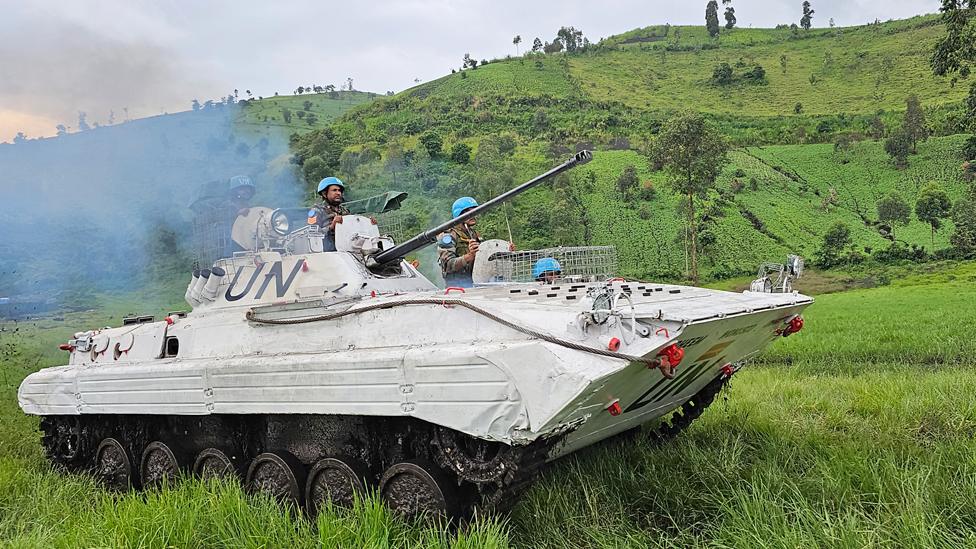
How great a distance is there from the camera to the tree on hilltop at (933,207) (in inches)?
1332

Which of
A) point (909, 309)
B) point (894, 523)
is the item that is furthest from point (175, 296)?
point (909, 309)

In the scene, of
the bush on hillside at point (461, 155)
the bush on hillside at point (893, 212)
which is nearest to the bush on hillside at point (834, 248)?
the bush on hillside at point (893, 212)

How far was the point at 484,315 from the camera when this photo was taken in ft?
15.4

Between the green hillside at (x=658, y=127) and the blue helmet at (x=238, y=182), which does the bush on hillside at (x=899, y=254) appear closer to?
the green hillside at (x=658, y=127)

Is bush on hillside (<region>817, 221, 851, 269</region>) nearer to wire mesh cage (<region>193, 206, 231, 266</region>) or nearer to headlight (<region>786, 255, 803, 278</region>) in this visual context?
headlight (<region>786, 255, 803, 278</region>)

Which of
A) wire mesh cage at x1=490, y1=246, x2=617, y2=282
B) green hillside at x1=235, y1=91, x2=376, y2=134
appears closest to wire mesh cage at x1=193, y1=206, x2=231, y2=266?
wire mesh cage at x1=490, y1=246, x2=617, y2=282

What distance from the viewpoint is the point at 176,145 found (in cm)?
1200

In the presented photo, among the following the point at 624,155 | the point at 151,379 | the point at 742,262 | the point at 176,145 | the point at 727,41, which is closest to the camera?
the point at 151,379

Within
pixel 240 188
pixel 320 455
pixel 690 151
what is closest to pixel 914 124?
pixel 690 151

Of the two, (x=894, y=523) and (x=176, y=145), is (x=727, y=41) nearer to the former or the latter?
(x=176, y=145)

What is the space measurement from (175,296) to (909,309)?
1721 cm

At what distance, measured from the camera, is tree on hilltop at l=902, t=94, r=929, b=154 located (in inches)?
1614

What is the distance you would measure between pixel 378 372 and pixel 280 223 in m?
3.01

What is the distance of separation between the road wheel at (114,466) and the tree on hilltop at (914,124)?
43.3m
